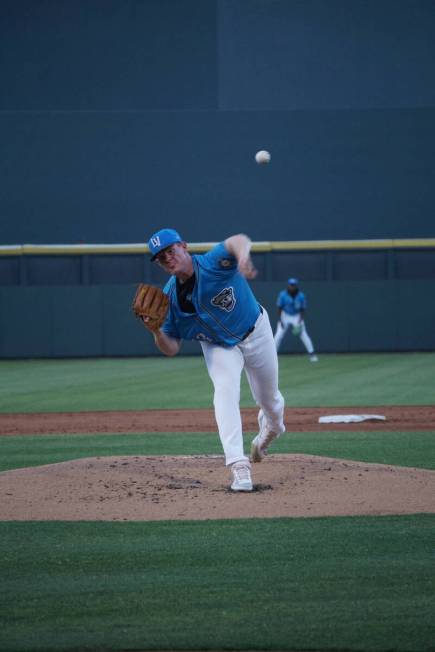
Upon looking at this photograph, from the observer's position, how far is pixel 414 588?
4277mm

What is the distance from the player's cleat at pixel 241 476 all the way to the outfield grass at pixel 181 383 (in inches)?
283

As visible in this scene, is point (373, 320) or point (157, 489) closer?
point (157, 489)

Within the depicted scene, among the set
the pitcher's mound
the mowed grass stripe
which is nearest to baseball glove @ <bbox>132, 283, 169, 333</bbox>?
the pitcher's mound

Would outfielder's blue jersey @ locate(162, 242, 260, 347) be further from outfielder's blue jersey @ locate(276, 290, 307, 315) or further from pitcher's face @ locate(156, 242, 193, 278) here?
outfielder's blue jersey @ locate(276, 290, 307, 315)

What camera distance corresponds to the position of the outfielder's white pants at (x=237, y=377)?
6414 mm

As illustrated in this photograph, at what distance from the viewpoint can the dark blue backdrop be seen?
87.1 ft

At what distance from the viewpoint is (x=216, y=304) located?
20.8ft

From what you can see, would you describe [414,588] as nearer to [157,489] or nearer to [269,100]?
[157,489]

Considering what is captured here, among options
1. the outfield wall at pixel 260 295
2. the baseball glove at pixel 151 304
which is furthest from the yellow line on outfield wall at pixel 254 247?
the baseball glove at pixel 151 304

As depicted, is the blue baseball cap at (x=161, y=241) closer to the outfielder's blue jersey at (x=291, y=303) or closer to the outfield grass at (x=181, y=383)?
the outfield grass at (x=181, y=383)

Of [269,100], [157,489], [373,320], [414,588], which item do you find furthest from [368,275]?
[414,588]

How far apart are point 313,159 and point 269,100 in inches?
73.7

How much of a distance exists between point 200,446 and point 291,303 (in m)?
13.8

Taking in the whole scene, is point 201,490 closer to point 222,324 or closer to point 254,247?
point 222,324
